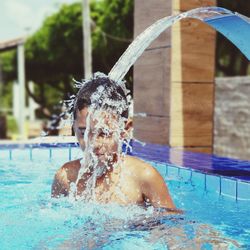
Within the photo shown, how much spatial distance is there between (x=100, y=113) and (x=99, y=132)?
102 mm

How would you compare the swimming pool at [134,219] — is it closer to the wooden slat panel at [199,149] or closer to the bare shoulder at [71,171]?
the bare shoulder at [71,171]

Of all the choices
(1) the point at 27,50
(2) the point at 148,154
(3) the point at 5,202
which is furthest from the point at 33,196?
(1) the point at 27,50

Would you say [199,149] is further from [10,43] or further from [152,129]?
[10,43]

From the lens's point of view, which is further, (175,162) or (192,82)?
(192,82)

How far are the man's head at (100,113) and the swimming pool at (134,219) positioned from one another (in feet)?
1.22

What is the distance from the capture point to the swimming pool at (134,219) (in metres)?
2.27

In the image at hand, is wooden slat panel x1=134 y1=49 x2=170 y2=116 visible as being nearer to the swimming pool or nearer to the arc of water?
the arc of water

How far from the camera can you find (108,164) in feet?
8.34

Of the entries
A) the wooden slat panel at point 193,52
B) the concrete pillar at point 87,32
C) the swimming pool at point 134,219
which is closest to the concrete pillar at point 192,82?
the wooden slat panel at point 193,52

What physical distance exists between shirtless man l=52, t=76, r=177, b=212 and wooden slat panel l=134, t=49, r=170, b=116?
3095 millimetres

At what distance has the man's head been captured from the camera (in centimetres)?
240

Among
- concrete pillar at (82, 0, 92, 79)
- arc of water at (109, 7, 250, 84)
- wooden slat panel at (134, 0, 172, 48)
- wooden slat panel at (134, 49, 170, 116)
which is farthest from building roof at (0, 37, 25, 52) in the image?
arc of water at (109, 7, 250, 84)

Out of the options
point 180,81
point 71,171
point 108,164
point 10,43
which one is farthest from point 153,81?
point 10,43

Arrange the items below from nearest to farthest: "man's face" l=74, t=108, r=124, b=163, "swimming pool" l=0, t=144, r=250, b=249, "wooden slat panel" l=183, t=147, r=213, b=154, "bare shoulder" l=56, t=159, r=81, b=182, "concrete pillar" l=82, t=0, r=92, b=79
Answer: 1. "swimming pool" l=0, t=144, r=250, b=249
2. "man's face" l=74, t=108, r=124, b=163
3. "bare shoulder" l=56, t=159, r=81, b=182
4. "wooden slat panel" l=183, t=147, r=213, b=154
5. "concrete pillar" l=82, t=0, r=92, b=79
